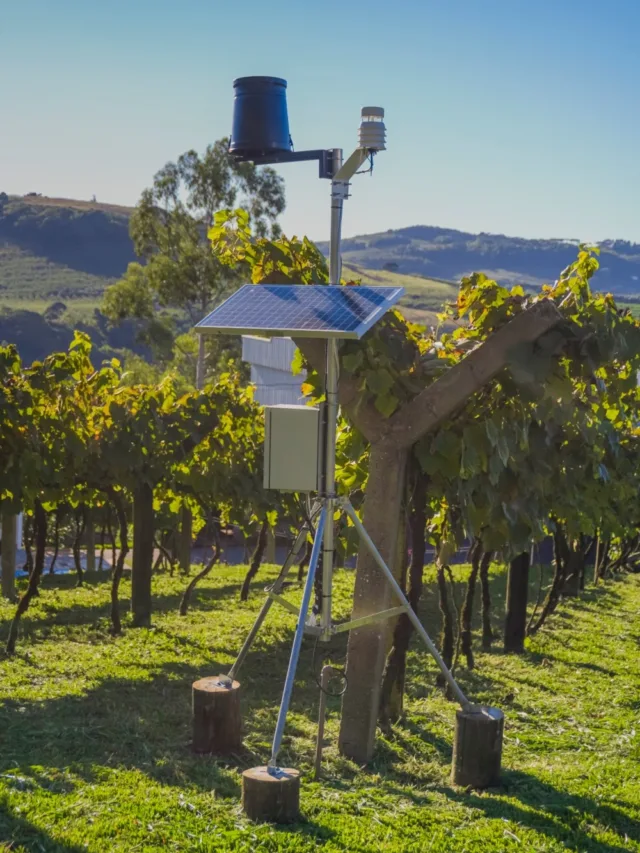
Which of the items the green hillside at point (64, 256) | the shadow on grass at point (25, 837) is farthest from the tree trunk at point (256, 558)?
the green hillside at point (64, 256)

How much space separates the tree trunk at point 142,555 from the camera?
10.1 m

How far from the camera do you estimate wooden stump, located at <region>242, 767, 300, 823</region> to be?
4379mm

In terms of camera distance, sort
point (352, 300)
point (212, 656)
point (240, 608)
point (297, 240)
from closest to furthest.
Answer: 1. point (352, 300)
2. point (297, 240)
3. point (212, 656)
4. point (240, 608)

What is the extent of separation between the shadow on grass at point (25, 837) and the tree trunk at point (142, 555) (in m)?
5.69

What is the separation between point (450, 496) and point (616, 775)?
1719 mm

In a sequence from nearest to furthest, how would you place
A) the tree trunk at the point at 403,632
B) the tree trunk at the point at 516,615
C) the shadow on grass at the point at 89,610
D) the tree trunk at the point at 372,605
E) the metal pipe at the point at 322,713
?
1. the metal pipe at the point at 322,713
2. the tree trunk at the point at 372,605
3. the tree trunk at the point at 403,632
4. the tree trunk at the point at 516,615
5. the shadow on grass at the point at 89,610

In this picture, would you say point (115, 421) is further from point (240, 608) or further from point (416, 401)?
point (416, 401)

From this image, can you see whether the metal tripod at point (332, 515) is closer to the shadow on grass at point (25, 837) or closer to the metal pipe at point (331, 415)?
the metal pipe at point (331, 415)

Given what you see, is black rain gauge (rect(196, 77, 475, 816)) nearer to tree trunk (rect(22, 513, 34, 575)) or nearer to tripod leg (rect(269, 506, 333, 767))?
tripod leg (rect(269, 506, 333, 767))

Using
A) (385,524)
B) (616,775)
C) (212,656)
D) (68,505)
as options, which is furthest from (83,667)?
(68,505)

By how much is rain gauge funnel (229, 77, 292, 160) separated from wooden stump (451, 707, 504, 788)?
2.89m

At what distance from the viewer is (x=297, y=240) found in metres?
6.17

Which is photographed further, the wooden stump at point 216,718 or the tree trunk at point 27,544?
the tree trunk at point 27,544

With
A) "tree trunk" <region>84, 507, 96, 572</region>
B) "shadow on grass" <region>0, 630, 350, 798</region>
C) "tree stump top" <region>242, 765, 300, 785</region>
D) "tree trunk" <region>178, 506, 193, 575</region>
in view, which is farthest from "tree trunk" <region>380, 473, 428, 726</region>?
"tree trunk" <region>84, 507, 96, 572</region>
